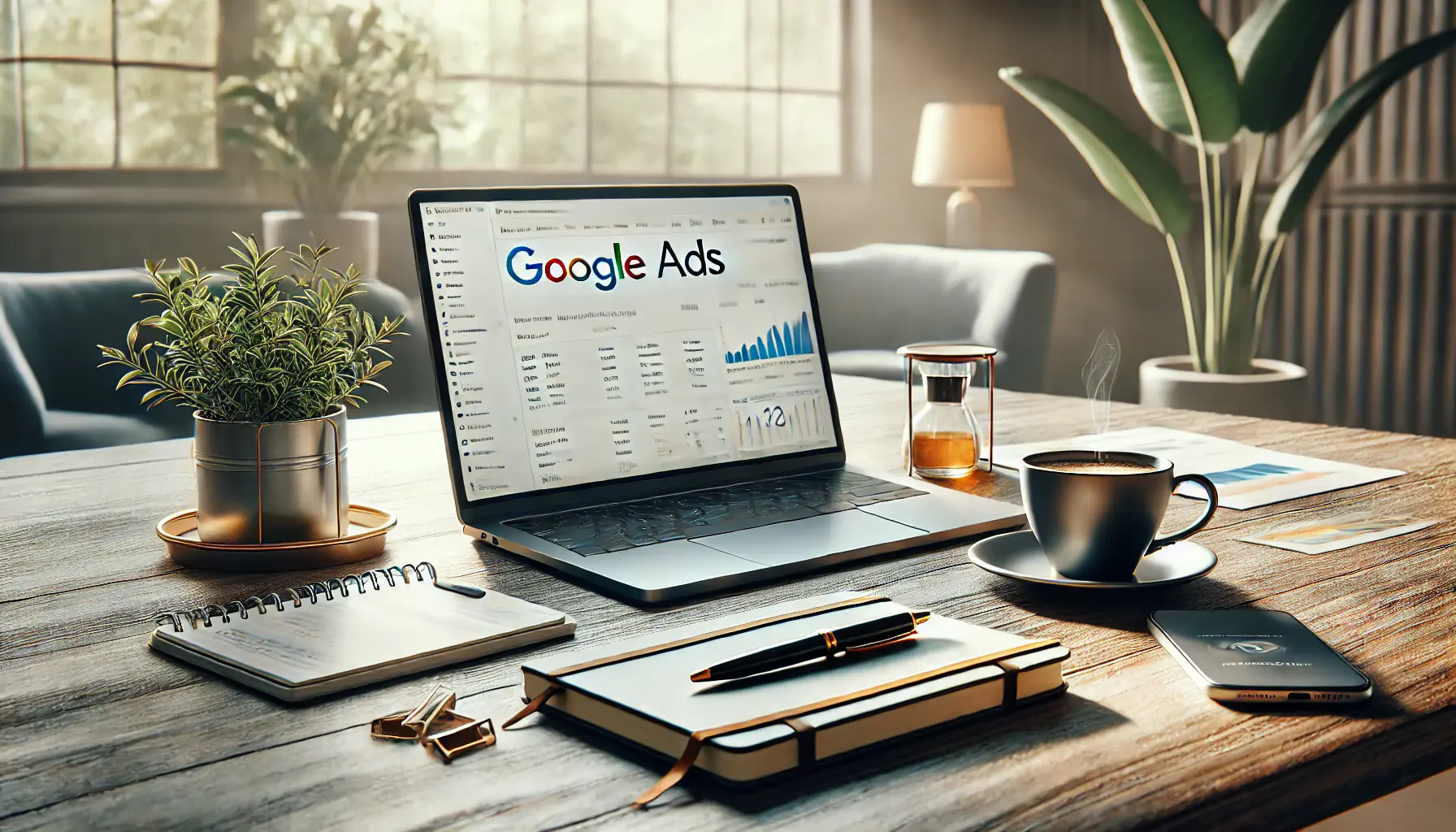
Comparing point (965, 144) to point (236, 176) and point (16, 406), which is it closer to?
point (236, 176)

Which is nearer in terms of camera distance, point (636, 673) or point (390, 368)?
point (636, 673)

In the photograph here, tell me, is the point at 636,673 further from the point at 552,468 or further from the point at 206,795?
the point at 552,468

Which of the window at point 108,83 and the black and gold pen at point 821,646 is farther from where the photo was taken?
the window at point 108,83

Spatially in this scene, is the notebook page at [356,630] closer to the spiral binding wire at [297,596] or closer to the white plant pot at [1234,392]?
the spiral binding wire at [297,596]

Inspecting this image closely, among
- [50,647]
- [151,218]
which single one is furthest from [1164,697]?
[151,218]

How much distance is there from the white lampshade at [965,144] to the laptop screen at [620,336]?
11.0 feet

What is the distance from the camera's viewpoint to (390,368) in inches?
113

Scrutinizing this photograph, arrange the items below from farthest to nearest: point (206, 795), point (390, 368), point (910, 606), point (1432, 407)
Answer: point (1432, 407) < point (390, 368) < point (910, 606) < point (206, 795)

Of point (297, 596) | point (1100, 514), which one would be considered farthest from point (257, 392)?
point (1100, 514)

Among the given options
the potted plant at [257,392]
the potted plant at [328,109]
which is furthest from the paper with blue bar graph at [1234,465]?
the potted plant at [328,109]

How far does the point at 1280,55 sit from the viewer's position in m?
2.68

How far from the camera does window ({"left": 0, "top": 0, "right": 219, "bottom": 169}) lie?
3.55 meters

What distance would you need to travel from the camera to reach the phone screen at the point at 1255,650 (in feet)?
1.95

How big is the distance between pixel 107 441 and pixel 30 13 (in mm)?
1746
